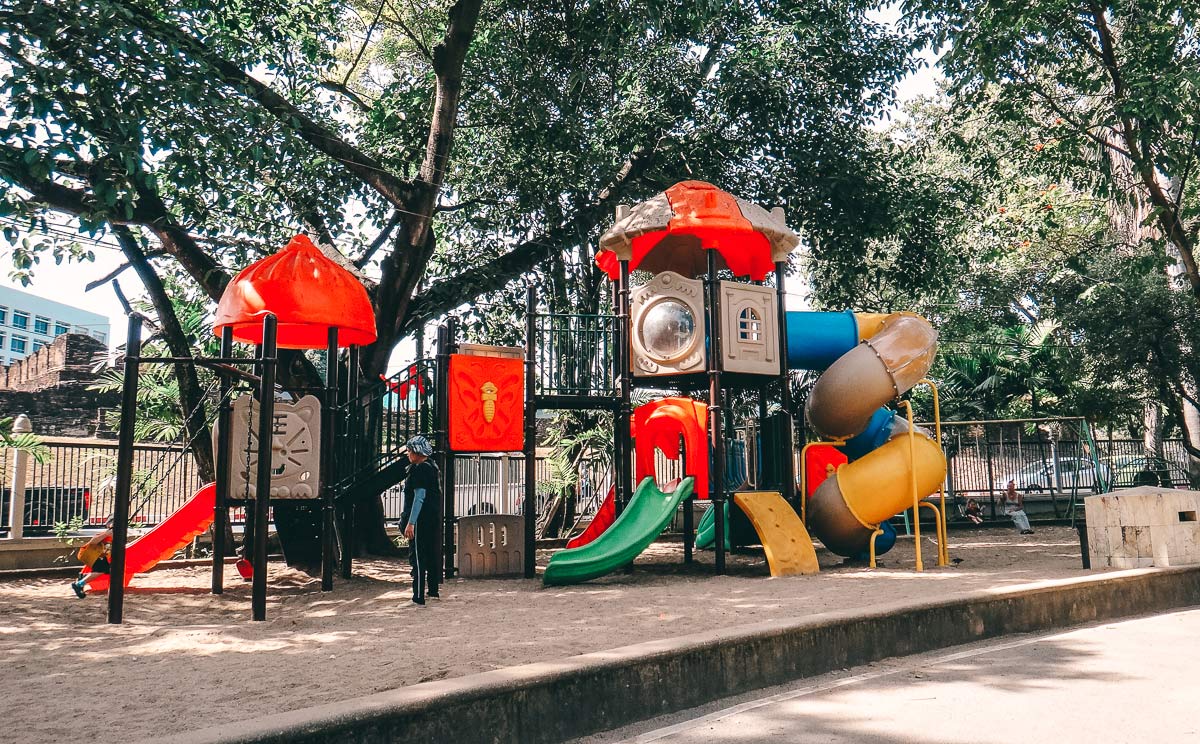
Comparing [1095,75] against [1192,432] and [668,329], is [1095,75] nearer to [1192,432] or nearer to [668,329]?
[668,329]

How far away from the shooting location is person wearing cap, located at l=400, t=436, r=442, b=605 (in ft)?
30.5

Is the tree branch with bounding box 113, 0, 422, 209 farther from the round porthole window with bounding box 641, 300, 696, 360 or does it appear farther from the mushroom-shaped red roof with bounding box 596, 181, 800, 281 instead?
the round porthole window with bounding box 641, 300, 696, 360

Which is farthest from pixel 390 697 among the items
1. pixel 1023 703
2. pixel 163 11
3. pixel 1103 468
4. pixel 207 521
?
pixel 1103 468

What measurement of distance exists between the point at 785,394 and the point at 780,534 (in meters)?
2.21

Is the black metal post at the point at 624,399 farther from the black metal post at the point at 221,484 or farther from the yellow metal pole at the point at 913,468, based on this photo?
the black metal post at the point at 221,484

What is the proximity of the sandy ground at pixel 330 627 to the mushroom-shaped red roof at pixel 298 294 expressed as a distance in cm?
321

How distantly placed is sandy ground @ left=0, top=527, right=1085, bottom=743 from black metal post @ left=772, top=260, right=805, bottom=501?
125 cm

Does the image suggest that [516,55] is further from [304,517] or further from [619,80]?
[304,517]

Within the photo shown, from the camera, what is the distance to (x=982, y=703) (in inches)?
209

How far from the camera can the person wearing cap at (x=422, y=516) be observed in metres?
9.28

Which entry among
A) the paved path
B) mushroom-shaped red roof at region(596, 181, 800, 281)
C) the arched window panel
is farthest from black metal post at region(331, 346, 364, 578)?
the paved path

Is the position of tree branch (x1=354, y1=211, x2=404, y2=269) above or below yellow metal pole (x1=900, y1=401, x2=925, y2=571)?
above

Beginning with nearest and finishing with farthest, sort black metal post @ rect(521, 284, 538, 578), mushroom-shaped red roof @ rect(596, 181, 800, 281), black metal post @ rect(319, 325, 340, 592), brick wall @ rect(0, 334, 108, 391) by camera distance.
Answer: black metal post @ rect(319, 325, 340, 592) → black metal post @ rect(521, 284, 538, 578) → mushroom-shaped red roof @ rect(596, 181, 800, 281) → brick wall @ rect(0, 334, 108, 391)

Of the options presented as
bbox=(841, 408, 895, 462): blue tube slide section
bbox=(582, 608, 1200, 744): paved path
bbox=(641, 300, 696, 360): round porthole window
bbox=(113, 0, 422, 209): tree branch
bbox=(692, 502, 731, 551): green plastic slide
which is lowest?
bbox=(582, 608, 1200, 744): paved path
